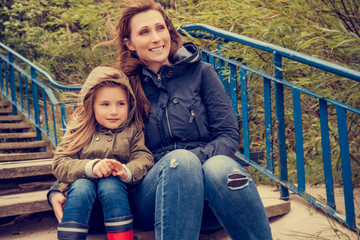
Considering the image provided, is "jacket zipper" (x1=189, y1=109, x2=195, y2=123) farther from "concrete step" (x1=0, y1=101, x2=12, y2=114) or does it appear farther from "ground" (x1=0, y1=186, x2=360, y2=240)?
"concrete step" (x1=0, y1=101, x2=12, y2=114)

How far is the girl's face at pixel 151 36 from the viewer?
205cm

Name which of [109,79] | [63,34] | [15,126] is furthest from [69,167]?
[63,34]

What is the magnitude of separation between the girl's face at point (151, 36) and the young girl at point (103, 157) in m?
0.20

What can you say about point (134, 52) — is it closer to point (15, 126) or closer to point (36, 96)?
point (36, 96)

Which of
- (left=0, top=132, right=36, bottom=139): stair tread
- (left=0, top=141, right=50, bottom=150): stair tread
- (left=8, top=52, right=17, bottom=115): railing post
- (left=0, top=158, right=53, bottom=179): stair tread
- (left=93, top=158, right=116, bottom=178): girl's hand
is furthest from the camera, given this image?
(left=8, top=52, right=17, bottom=115): railing post

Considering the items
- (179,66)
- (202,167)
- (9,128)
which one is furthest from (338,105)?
(9,128)

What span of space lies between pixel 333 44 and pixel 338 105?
555mm

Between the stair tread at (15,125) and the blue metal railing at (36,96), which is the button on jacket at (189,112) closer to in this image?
the blue metal railing at (36,96)

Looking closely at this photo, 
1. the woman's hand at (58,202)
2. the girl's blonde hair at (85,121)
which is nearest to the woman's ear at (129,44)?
the girl's blonde hair at (85,121)

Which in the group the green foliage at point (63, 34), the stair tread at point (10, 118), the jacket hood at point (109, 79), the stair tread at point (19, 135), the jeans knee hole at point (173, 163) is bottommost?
the stair tread at point (19, 135)

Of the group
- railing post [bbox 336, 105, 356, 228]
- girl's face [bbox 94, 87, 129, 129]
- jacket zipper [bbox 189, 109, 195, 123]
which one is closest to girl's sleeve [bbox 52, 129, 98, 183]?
girl's face [bbox 94, 87, 129, 129]

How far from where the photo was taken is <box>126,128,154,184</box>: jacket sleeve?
177cm

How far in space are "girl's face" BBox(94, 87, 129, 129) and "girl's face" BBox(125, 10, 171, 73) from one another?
28 cm

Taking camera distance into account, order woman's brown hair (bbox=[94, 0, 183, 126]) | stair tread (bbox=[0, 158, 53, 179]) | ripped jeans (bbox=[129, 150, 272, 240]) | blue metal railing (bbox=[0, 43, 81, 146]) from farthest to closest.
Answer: blue metal railing (bbox=[0, 43, 81, 146]), stair tread (bbox=[0, 158, 53, 179]), woman's brown hair (bbox=[94, 0, 183, 126]), ripped jeans (bbox=[129, 150, 272, 240])
